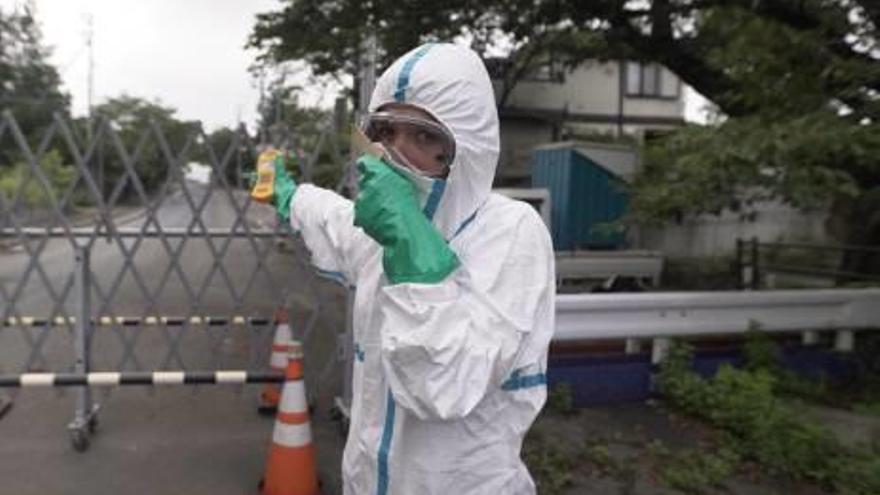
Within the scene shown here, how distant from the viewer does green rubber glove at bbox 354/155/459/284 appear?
1327mm

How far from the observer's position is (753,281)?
8.51 meters

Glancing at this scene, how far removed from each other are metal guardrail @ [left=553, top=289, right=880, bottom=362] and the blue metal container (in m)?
6.00

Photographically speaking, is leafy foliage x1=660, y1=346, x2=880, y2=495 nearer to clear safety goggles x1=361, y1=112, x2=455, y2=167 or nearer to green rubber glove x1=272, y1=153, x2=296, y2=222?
green rubber glove x1=272, y1=153, x2=296, y2=222

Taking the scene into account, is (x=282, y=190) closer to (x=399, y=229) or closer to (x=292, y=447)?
(x=399, y=229)

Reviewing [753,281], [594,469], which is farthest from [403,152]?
[753,281]

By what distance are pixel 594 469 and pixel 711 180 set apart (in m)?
2.12

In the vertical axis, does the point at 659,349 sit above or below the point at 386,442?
below

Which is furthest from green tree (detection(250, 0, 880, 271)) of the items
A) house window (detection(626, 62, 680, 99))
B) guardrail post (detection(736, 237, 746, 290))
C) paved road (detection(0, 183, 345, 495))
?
house window (detection(626, 62, 680, 99))

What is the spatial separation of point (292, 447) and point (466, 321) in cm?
269

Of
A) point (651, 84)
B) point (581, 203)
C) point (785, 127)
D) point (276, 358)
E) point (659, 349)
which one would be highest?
point (651, 84)

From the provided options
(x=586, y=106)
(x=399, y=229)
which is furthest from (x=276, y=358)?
(x=586, y=106)

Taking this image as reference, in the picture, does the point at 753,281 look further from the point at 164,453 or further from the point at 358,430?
the point at 358,430

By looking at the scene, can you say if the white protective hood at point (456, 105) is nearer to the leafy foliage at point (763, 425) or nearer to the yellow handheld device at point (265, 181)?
the yellow handheld device at point (265, 181)

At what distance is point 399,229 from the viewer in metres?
1.34
